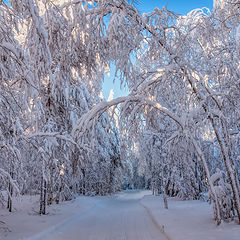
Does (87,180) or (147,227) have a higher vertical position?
(87,180)

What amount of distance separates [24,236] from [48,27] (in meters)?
6.21

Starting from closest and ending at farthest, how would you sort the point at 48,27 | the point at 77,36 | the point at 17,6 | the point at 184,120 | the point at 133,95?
1. the point at 17,6
2. the point at 48,27
3. the point at 77,36
4. the point at 184,120
5. the point at 133,95

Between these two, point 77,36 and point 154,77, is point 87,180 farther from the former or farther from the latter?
point 77,36

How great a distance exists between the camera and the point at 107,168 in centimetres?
3025

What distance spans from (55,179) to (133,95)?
11.6 m

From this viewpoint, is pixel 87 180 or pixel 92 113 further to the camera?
pixel 87 180

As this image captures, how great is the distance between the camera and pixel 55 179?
17.7 meters

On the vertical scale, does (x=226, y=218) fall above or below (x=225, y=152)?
below

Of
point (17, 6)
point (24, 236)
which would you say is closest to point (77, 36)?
point (17, 6)

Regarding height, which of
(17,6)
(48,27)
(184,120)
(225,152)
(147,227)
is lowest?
(147,227)

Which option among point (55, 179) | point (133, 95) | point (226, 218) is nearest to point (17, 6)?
point (133, 95)

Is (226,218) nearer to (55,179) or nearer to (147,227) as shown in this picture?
(147,227)

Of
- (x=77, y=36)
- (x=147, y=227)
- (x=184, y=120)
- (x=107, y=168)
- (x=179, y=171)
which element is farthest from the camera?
(x=107, y=168)

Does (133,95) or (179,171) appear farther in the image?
(179,171)
